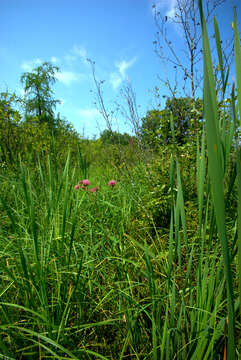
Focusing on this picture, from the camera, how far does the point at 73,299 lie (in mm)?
756

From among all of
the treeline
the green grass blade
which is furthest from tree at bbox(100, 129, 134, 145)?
the green grass blade

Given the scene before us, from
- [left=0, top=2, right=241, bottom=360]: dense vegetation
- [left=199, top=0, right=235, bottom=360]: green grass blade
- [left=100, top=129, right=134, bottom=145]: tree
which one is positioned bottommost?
[left=0, top=2, right=241, bottom=360]: dense vegetation

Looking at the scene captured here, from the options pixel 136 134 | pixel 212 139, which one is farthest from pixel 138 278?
pixel 136 134

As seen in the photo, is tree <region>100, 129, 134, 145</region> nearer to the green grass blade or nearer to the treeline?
the treeline

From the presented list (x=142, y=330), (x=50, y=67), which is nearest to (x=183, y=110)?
(x=142, y=330)

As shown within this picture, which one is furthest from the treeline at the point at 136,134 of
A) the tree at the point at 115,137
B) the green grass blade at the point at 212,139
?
the green grass blade at the point at 212,139

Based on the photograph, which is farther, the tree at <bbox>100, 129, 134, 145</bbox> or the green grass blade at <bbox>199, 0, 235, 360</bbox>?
the tree at <bbox>100, 129, 134, 145</bbox>

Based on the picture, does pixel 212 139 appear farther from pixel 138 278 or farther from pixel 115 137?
pixel 115 137

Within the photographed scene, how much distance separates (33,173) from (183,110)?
6.74 feet

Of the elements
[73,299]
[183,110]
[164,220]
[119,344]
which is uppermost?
[183,110]

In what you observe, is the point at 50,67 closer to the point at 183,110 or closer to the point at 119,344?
the point at 183,110

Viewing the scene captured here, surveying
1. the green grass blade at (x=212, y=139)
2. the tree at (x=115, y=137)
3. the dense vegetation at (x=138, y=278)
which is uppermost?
the tree at (x=115, y=137)

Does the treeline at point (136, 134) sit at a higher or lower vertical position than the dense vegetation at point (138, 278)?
higher

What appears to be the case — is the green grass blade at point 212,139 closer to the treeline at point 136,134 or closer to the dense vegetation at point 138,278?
the dense vegetation at point 138,278
